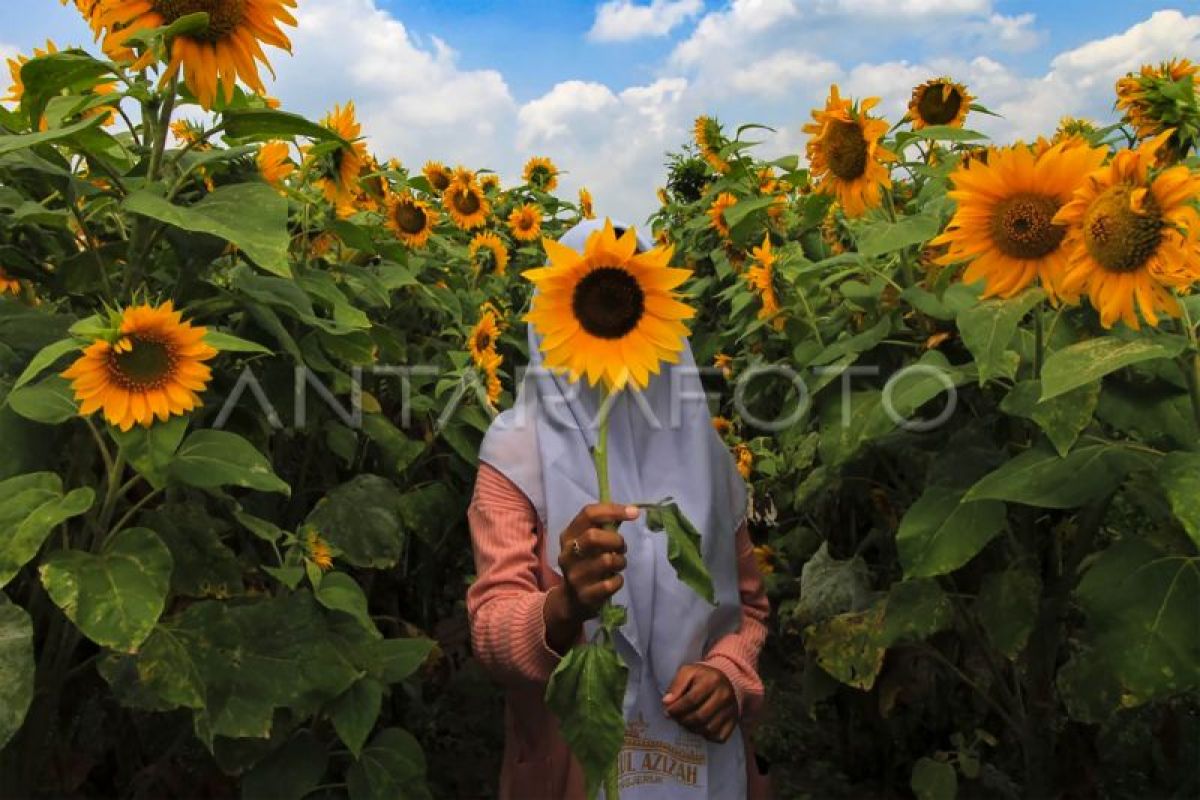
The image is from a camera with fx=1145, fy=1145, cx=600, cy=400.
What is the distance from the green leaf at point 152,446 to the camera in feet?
5.09

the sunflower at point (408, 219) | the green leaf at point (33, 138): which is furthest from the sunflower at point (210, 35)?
the sunflower at point (408, 219)

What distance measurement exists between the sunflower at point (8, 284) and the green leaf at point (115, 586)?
0.65 m

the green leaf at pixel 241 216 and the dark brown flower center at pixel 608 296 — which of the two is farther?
the green leaf at pixel 241 216

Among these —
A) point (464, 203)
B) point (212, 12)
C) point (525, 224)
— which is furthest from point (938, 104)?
point (525, 224)

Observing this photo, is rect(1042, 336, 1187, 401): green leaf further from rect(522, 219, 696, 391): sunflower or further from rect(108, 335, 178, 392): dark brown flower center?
rect(108, 335, 178, 392): dark brown flower center

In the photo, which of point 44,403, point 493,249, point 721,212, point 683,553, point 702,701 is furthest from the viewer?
point 493,249

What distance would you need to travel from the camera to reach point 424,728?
306 cm

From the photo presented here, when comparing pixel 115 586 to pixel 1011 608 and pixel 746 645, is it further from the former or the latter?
pixel 1011 608

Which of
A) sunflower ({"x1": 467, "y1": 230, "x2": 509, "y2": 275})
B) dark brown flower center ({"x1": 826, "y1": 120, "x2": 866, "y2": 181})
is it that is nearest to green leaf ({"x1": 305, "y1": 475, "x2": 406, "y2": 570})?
dark brown flower center ({"x1": 826, "y1": 120, "x2": 866, "y2": 181})

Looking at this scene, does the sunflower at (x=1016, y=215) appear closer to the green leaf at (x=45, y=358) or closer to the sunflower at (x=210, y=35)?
the sunflower at (x=210, y=35)

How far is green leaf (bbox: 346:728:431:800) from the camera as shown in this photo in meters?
2.10

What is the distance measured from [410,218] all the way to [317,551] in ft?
5.54

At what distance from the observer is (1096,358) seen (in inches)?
58.7

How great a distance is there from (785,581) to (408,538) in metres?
1.05
